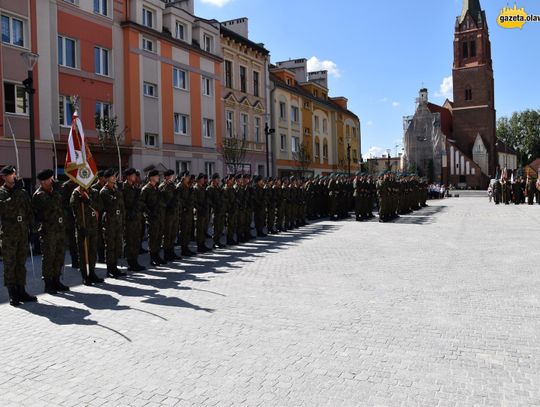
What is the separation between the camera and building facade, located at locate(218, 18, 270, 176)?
115ft

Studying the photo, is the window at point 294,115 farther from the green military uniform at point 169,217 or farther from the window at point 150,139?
the green military uniform at point 169,217

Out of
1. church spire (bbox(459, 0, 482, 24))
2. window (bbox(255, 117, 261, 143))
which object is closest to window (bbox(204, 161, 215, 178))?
window (bbox(255, 117, 261, 143))

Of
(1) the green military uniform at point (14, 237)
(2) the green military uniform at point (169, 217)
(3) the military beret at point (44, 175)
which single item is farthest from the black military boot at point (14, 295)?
(2) the green military uniform at point (169, 217)

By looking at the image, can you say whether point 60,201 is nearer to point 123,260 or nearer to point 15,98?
point 123,260

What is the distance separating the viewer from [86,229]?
9375 millimetres

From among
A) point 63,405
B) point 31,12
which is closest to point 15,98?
point 31,12

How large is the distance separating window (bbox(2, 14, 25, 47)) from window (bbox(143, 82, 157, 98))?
7484mm

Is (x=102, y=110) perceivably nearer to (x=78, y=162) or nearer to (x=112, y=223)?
(x=78, y=162)

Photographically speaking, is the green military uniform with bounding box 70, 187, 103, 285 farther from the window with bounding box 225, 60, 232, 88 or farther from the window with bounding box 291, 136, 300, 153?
the window with bounding box 291, 136, 300, 153

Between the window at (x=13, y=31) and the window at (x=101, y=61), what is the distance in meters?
4.11

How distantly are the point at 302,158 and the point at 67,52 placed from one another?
23.8 metres

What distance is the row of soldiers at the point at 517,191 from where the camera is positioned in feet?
109

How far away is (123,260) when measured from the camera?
39.8 ft

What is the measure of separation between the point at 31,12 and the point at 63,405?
68.2 feet
